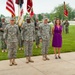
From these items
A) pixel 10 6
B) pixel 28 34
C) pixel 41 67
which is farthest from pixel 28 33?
pixel 10 6

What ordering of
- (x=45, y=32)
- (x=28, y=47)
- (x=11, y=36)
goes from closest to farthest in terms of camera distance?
(x=11, y=36), (x=28, y=47), (x=45, y=32)

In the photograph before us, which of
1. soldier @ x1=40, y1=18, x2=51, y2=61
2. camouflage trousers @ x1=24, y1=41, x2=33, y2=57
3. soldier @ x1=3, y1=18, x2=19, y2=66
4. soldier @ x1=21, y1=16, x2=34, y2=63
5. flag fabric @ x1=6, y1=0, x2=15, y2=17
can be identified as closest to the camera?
soldier @ x1=3, y1=18, x2=19, y2=66

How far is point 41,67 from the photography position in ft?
27.0

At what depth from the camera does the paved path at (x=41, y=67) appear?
7518 millimetres

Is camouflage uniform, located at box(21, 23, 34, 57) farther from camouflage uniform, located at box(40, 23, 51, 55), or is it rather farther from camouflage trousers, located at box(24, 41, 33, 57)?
camouflage uniform, located at box(40, 23, 51, 55)

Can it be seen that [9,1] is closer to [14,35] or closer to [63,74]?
[14,35]

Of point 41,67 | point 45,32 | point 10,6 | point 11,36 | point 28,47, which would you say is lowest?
point 41,67

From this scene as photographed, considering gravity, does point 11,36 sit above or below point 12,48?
above

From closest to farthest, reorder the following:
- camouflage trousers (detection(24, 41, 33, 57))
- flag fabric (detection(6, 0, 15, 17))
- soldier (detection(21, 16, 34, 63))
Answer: soldier (detection(21, 16, 34, 63)) → camouflage trousers (detection(24, 41, 33, 57)) → flag fabric (detection(6, 0, 15, 17))

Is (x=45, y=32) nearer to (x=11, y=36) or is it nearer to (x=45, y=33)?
(x=45, y=33)

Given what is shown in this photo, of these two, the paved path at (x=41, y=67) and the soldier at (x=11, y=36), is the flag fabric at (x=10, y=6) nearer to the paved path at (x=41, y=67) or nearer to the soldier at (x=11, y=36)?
the paved path at (x=41, y=67)

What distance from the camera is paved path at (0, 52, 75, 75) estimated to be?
7518 mm

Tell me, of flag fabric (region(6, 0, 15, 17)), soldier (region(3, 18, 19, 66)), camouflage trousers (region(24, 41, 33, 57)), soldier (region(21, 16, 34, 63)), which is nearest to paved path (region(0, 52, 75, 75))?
camouflage trousers (region(24, 41, 33, 57))

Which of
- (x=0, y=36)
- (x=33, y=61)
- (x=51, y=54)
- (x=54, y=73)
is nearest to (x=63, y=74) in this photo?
(x=54, y=73)
